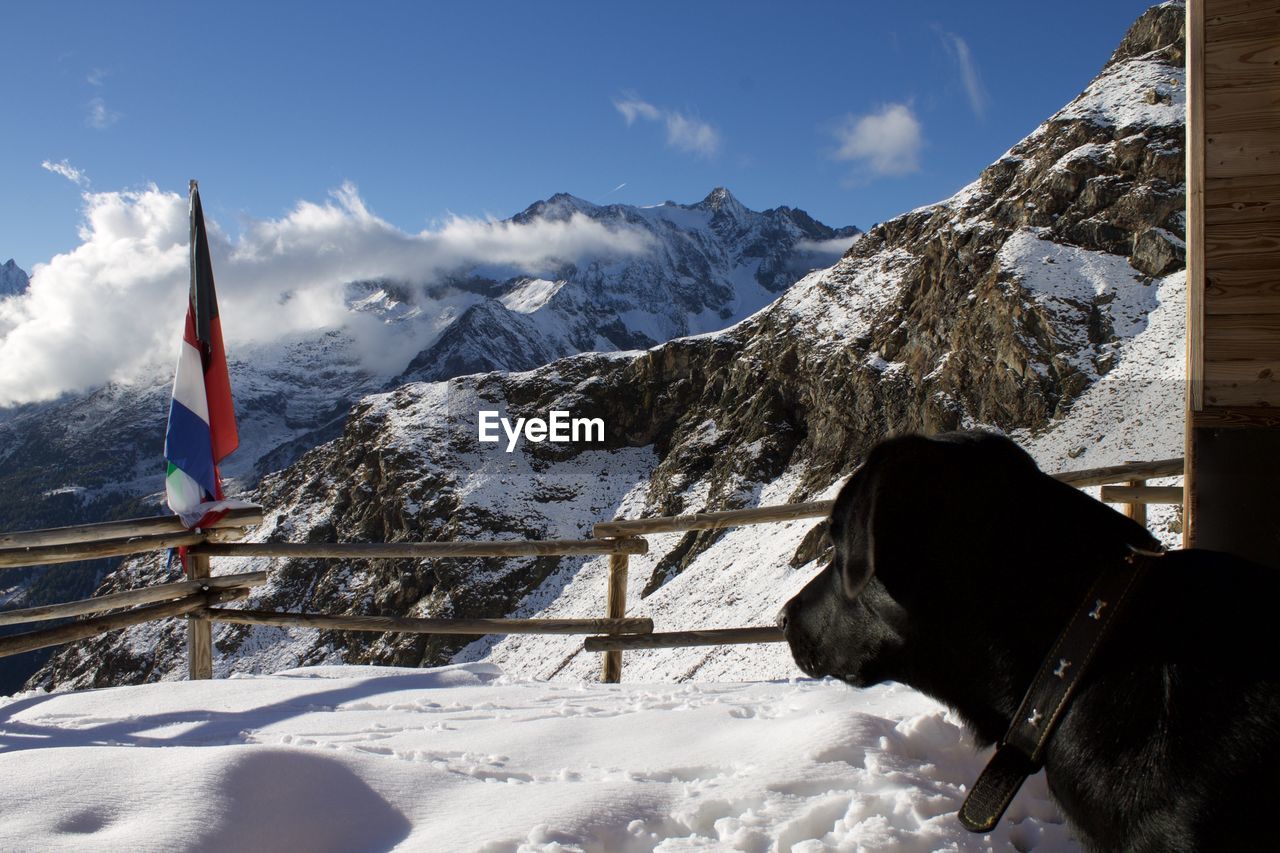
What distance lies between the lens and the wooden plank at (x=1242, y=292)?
3.55m

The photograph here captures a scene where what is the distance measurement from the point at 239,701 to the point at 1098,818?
4.44 m

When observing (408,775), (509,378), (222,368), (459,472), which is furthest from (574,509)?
(408,775)

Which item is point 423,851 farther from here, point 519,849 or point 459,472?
point 459,472

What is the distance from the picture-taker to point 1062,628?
153 cm

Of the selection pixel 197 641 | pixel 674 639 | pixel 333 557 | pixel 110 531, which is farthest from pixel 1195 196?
pixel 197 641

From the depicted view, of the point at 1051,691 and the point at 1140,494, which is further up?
the point at 1051,691

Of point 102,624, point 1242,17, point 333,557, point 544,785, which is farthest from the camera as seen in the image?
point 333,557

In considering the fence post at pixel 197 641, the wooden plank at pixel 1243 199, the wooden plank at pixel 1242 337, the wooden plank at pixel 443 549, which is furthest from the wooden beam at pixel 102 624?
the wooden plank at pixel 1243 199

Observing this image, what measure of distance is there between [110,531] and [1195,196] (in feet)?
22.8

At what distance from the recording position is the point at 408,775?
9.46 feet

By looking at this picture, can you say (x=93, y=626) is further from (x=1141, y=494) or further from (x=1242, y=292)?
(x=1141, y=494)

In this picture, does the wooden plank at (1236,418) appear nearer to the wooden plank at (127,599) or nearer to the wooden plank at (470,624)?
the wooden plank at (470,624)

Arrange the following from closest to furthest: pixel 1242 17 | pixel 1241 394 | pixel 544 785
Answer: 1. pixel 544 785
2. pixel 1242 17
3. pixel 1241 394

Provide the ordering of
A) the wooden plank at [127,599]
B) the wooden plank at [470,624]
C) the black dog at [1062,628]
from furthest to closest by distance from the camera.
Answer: the wooden plank at [470,624] < the wooden plank at [127,599] < the black dog at [1062,628]
